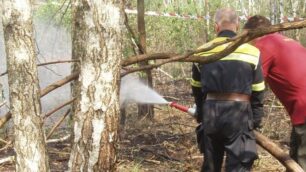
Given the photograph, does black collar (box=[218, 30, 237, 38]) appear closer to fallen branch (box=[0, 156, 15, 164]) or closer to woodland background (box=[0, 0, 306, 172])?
woodland background (box=[0, 0, 306, 172])

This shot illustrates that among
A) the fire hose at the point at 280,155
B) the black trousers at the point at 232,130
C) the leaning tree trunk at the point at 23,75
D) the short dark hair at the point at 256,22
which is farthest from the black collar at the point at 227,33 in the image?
the leaning tree trunk at the point at 23,75

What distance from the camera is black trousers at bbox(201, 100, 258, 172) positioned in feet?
14.0

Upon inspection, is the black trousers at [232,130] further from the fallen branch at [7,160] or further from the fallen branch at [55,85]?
the fallen branch at [7,160]

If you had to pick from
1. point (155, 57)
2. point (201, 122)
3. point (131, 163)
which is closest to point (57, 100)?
point (131, 163)

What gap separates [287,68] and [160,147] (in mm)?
2581

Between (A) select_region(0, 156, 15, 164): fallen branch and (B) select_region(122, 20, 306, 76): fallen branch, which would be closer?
(B) select_region(122, 20, 306, 76): fallen branch

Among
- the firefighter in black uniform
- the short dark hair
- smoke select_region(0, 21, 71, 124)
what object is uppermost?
the short dark hair

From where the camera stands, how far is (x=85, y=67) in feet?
10.9

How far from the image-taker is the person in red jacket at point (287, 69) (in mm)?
4383

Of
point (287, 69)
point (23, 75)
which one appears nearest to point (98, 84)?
point (23, 75)

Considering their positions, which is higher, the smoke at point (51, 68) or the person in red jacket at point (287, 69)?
the person in red jacket at point (287, 69)

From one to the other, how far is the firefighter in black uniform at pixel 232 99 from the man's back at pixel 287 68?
9.3 inches

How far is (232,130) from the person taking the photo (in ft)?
14.1

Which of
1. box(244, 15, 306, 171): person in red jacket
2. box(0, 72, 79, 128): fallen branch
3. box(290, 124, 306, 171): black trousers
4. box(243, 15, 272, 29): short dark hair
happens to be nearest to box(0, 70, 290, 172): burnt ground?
box(290, 124, 306, 171): black trousers
